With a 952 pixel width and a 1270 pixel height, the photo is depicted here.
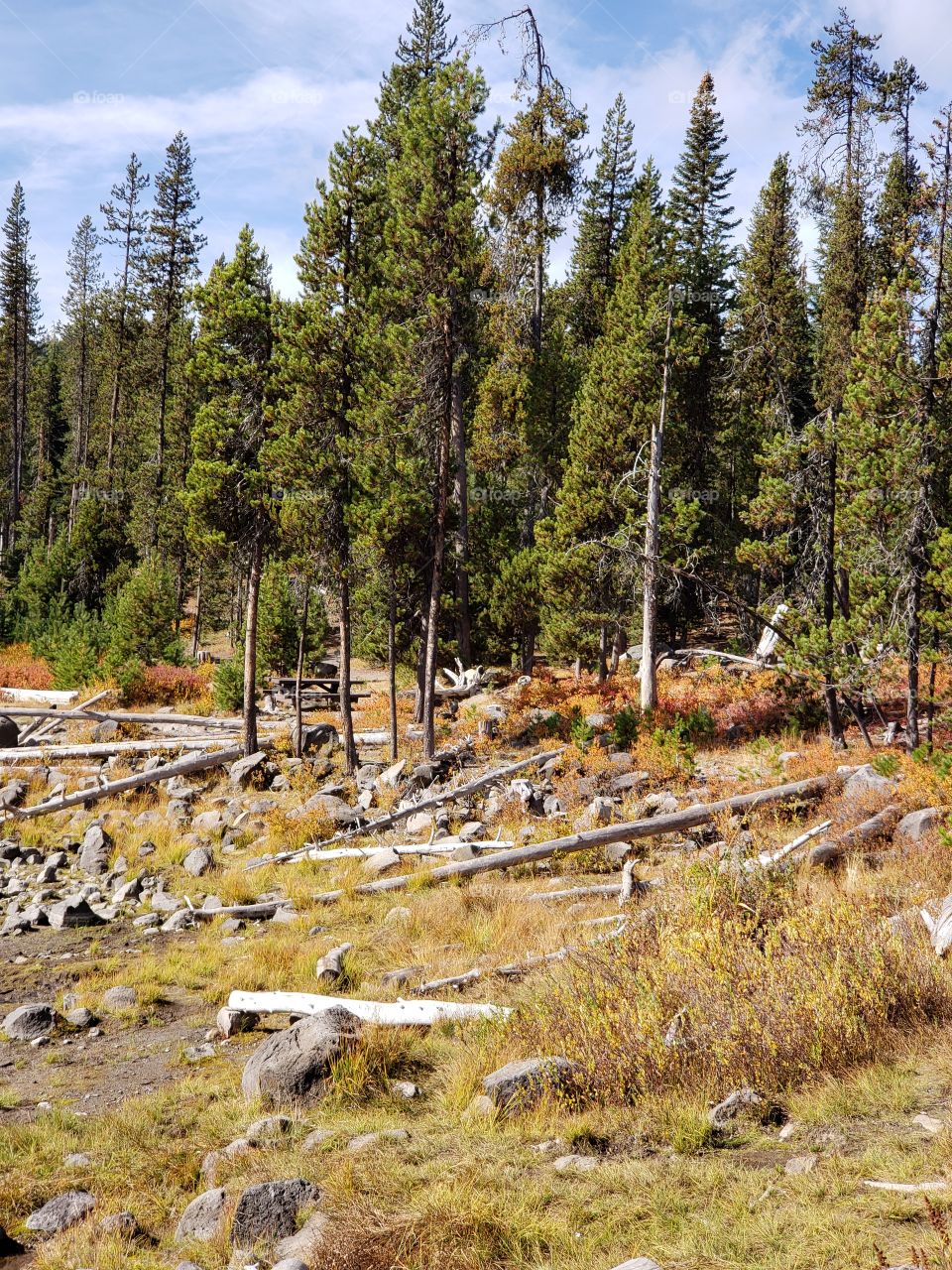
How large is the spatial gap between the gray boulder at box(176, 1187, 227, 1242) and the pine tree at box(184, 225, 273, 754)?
15.2 metres

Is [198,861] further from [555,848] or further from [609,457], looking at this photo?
[609,457]

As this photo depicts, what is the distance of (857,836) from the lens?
11172 millimetres

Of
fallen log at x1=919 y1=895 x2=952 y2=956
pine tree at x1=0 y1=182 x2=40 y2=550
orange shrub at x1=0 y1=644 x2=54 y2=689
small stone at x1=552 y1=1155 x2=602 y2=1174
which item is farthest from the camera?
pine tree at x1=0 y1=182 x2=40 y2=550

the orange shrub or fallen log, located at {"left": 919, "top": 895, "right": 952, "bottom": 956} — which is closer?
fallen log, located at {"left": 919, "top": 895, "right": 952, "bottom": 956}

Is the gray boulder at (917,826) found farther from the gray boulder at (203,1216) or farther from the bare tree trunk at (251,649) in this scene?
the bare tree trunk at (251,649)

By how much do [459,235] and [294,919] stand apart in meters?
13.9

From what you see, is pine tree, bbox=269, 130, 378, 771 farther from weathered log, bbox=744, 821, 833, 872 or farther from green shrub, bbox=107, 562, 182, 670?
→ green shrub, bbox=107, 562, 182, 670

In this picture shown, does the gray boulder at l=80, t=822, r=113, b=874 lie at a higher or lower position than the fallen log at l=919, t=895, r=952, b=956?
lower

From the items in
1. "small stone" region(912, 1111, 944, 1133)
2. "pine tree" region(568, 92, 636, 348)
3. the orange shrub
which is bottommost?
"small stone" region(912, 1111, 944, 1133)

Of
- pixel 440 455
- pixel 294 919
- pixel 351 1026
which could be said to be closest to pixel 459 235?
pixel 440 455

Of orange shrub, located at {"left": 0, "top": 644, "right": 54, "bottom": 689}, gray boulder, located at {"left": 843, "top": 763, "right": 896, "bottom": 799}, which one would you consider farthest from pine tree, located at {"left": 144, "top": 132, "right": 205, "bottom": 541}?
gray boulder, located at {"left": 843, "top": 763, "right": 896, "bottom": 799}

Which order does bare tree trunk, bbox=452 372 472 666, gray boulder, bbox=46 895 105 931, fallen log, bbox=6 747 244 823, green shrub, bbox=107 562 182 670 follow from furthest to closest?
green shrub, bbox=107 562 182 670, bare tree trunk, bbox=452 372 472 666, fallen log, bbox=6 747 244 823, gray boulder, bbox=46 895 105 931

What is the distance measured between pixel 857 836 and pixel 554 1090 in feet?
22.7

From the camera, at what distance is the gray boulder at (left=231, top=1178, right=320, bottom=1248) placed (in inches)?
192
